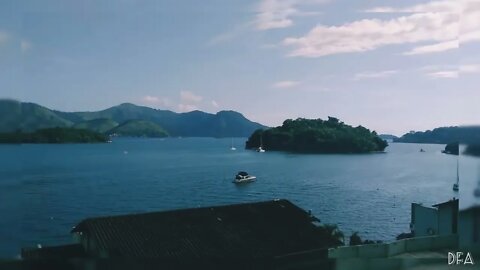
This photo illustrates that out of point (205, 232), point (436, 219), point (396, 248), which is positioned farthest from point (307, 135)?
point (396, 248)

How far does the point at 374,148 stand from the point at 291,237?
31.3 metres

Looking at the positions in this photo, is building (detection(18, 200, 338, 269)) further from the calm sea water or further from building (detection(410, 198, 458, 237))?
the calm sea water

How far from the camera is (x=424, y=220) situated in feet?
14.9

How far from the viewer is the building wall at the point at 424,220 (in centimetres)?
394

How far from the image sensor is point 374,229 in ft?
40.5

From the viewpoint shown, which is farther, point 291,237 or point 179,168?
point 179,168

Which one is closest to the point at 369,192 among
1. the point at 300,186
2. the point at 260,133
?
the point at 300,186

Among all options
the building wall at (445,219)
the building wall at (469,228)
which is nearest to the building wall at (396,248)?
the building wall at (469,228)

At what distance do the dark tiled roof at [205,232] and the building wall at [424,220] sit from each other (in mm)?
1107

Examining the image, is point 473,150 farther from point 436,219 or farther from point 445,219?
point 436,219

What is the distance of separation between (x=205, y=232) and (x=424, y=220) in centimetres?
232

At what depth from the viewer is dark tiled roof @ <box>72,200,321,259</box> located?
4488mm

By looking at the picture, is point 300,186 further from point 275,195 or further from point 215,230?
point 215,230

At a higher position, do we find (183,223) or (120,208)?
(183,223)
